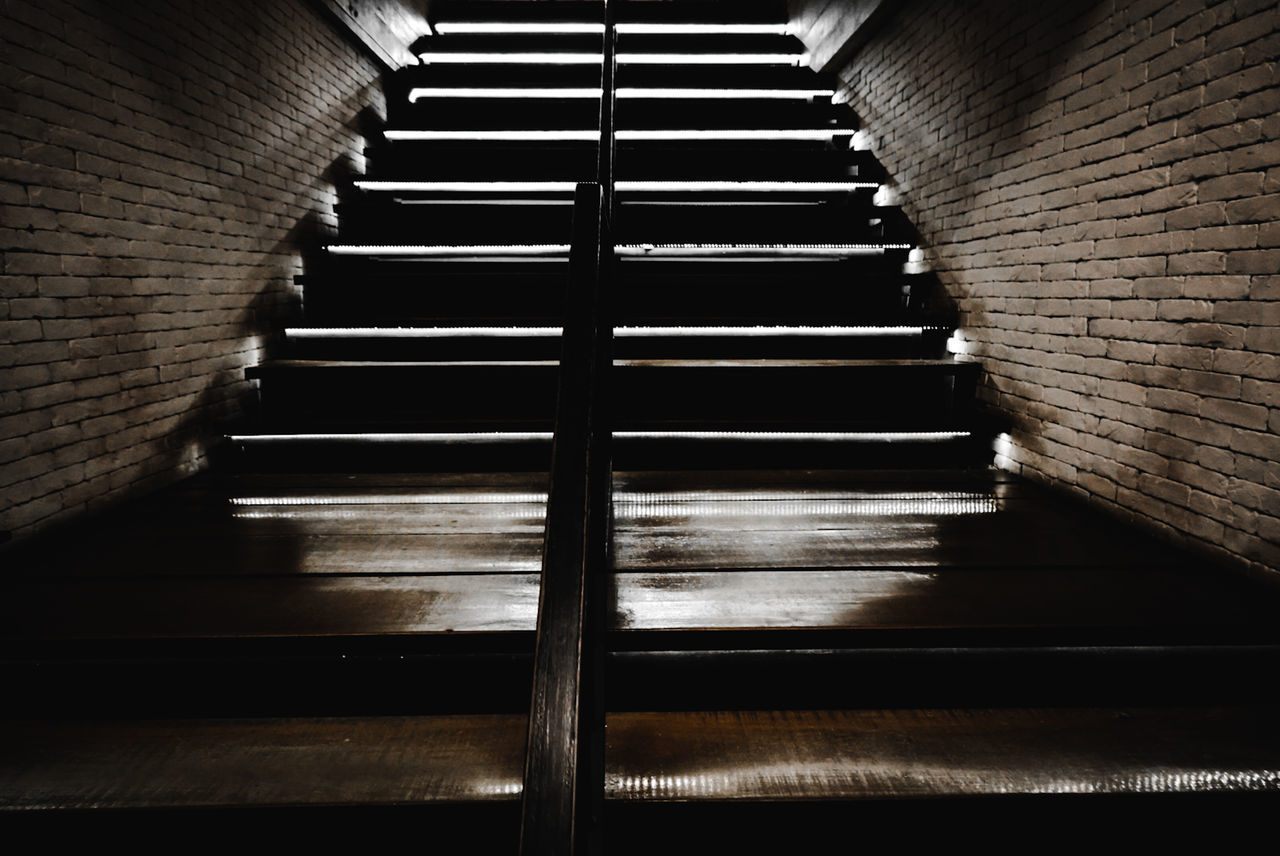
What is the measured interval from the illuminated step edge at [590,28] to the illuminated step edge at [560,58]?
15cm

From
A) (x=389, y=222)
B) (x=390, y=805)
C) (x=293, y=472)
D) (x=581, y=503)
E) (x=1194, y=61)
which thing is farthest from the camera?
(x=389, y=222)

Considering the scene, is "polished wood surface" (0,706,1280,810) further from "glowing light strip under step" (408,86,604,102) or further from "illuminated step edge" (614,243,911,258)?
"glowing light strip under step" (408,86,604,102)

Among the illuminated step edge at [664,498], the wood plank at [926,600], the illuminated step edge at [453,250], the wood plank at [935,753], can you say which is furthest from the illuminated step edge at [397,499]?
the illuminated step edge at [453,250]

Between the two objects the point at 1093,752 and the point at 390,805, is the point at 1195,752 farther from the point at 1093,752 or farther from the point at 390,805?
the point at 390,805

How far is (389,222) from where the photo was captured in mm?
3107

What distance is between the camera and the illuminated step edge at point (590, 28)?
169 inches

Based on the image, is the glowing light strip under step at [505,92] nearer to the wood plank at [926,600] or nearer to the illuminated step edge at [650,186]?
the illuminated step edge at [650,186]

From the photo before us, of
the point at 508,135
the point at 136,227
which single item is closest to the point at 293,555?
the point at 136,227

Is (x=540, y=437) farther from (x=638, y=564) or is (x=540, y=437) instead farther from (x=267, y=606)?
(x=267, y=606)

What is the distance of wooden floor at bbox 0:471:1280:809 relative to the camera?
3.74ft

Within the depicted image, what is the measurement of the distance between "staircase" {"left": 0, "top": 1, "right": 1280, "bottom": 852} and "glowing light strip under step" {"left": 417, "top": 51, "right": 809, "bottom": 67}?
1.18 metres

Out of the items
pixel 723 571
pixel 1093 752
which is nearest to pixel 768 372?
pixel 723 571

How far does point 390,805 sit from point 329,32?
3605mm

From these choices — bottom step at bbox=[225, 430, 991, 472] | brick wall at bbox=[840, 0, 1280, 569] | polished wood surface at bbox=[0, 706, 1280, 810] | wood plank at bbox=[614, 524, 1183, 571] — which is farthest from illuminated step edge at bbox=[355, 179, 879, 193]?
polished wood surface at bbox=[0, 706, 1280, 810]
